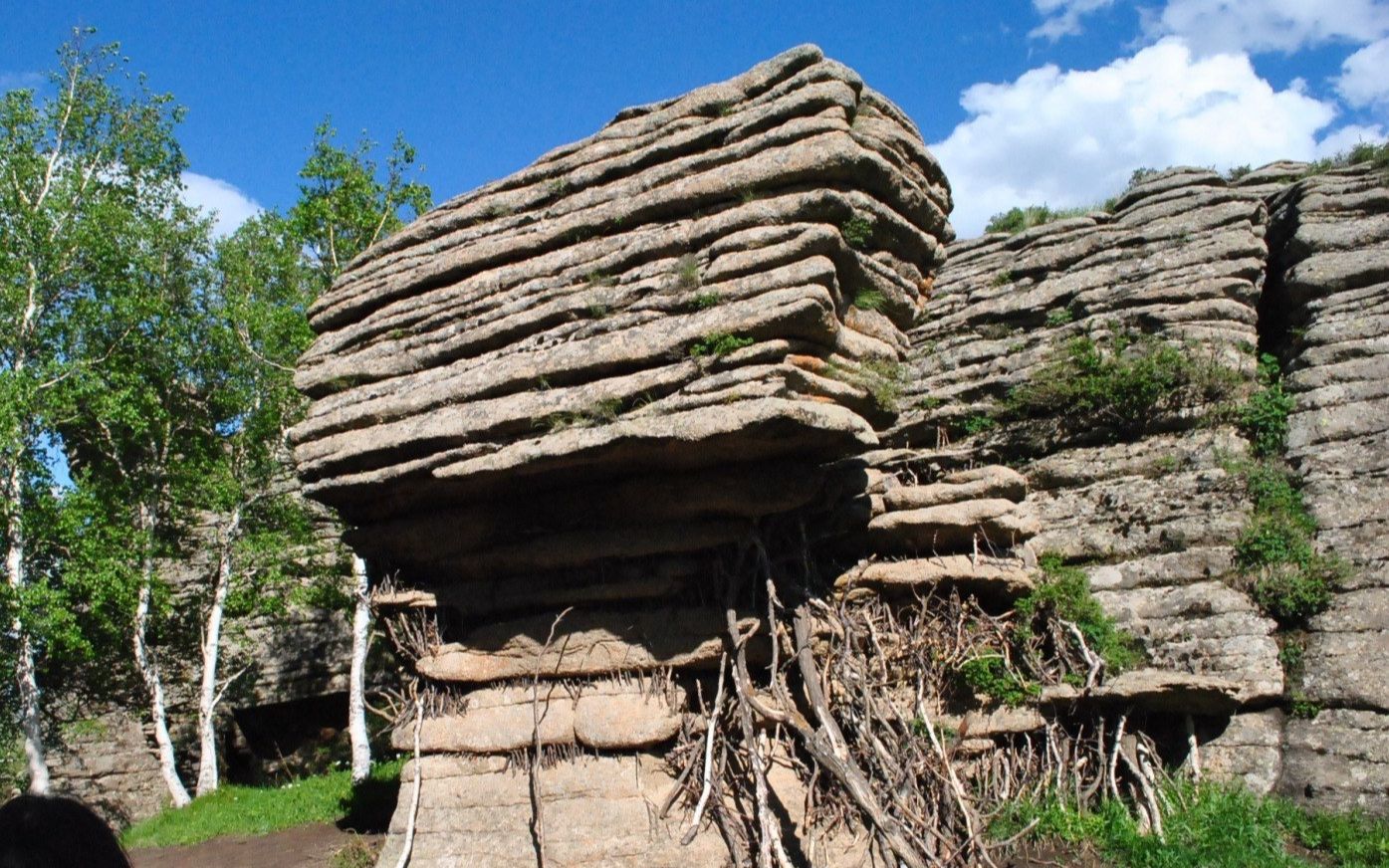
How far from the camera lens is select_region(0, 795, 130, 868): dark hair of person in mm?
2396

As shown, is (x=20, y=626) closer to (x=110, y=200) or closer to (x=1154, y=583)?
(x=110, y=200)

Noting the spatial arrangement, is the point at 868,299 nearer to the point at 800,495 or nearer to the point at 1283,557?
the point at 800,495

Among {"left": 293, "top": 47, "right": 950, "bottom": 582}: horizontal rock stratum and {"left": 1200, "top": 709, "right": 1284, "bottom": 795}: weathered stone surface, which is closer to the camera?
Result: {"left": 1200, "top": 709, "right": 1284, "bottom": 795}: weathered stone surface

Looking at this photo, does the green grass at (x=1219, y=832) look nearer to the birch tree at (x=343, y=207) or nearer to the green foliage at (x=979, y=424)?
the green foliage at (x=979, y=424)

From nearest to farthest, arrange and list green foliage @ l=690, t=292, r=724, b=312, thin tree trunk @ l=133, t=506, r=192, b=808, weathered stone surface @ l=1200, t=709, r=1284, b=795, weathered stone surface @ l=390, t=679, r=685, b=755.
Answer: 1. weathered stone surface @ l=1200, t=709, r=1284, b=795
2. green foliage @ l=690, t=292, r=724, b=312
3. weathered stone surface @ l=390, t=679, r=685, b=755
4. thin tree trunk @ l=133, t=506, r=192, b=808

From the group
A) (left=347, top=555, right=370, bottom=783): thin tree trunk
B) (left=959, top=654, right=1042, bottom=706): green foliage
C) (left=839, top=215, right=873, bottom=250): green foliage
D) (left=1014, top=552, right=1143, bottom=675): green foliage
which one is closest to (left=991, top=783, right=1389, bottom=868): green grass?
(left=959, top=654, right=1042, bottom=706): green foliage

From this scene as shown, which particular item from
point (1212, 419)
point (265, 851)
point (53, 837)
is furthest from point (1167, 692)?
point (265, 851)

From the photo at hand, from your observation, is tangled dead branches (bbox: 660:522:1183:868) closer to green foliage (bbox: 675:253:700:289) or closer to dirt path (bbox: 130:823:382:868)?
green foliage (bbox: 675:253:700:289)

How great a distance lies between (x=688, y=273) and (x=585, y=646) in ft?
10.0

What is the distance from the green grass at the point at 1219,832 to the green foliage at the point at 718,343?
361 centimetres

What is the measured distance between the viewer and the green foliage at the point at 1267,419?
8352 millimetres

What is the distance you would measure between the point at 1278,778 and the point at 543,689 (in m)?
5.23

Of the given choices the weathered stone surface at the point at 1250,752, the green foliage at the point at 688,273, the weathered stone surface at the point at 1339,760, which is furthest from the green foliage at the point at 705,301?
the weathered stone surface at the point at 1339,760

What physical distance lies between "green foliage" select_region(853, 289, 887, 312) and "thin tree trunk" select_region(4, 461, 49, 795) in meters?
14.6
